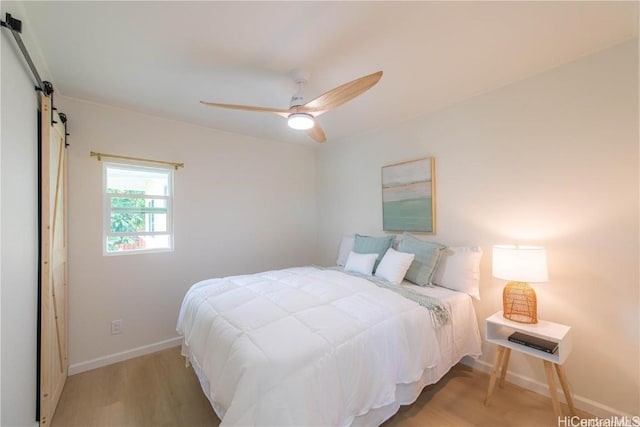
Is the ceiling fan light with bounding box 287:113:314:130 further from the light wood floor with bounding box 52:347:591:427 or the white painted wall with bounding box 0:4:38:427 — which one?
the light wood floor with bounding box 52:347:591:427

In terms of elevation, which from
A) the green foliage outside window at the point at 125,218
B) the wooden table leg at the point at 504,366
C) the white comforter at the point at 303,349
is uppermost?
the green foliage outside window at the point at 125,218

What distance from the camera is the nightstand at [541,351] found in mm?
1762

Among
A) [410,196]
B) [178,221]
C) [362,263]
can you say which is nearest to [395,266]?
[362,263]

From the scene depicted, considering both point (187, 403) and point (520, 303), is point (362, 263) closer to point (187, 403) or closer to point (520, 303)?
point (520, 303)

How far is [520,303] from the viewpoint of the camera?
2035 millimetres

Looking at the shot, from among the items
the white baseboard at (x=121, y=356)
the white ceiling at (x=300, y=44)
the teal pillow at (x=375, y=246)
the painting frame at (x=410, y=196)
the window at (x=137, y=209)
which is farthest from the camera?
the teal pillow at (x=375, y=246)

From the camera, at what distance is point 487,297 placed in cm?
246

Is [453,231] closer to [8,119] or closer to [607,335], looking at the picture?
[607,335]

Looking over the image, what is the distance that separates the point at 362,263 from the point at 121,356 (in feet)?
8.72

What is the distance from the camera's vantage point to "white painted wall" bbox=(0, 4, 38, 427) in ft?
4.09

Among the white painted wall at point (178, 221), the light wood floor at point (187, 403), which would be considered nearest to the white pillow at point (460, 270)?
the light wood floor at point (187, 403)

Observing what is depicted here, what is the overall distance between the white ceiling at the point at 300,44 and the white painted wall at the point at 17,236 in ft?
1.40

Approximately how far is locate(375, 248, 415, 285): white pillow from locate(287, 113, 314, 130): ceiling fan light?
4.95 ft

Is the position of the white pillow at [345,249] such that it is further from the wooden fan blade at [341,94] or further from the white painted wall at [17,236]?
the white painted wall at [17,236]
